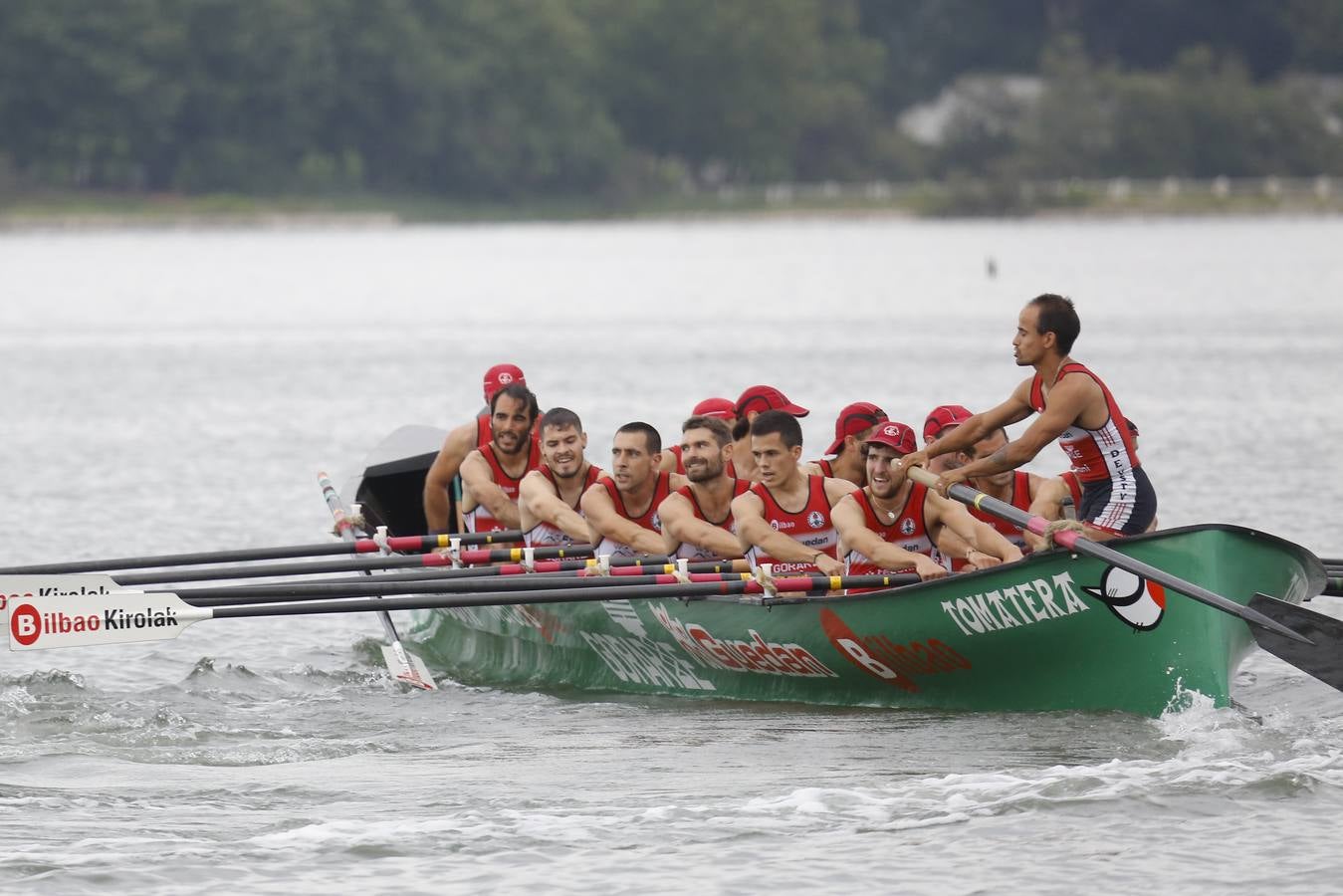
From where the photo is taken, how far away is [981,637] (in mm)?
10570

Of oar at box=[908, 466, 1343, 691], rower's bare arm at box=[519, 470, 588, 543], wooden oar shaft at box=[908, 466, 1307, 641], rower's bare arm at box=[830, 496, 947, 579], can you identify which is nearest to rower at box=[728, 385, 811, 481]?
rower's bare arm at box=[519, 470, 588, 543]

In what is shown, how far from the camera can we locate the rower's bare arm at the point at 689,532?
11672mm

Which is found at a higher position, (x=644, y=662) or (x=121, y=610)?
(x=121, y=610)

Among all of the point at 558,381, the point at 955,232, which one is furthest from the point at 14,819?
the point at 955,232

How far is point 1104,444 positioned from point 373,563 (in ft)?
14.0

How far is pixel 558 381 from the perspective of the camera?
3203 centimetres

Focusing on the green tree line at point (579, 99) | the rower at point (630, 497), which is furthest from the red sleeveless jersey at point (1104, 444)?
the green tree line at point (579, 99)

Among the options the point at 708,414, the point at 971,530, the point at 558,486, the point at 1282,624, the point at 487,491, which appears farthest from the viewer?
the point at 487,491

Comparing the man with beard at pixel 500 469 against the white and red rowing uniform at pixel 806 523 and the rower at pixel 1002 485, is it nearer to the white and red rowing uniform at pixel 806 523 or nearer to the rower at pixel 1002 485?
the white and red rowing uniform at pixel 806 523

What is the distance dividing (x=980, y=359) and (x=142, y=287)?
31.7 m

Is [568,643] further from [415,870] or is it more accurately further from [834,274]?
[834,274]

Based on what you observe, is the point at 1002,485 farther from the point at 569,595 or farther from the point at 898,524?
the point at 569,595

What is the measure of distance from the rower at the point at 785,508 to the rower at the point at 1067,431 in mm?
708

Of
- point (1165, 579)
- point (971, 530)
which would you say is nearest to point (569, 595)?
point (971, 530)
